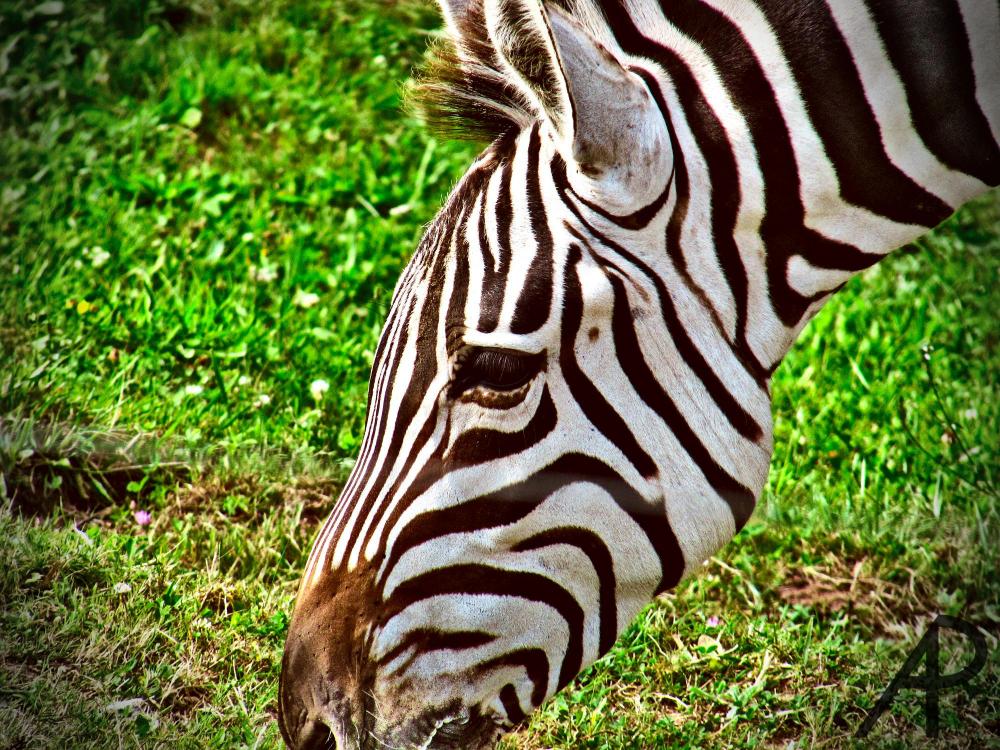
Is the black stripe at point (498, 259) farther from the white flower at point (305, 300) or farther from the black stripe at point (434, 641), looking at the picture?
the white flower at point (305, 300)

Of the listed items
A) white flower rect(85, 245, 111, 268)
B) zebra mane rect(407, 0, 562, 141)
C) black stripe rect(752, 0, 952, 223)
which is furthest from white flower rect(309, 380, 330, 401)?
black stripe rect(752, 0, 952, 223)

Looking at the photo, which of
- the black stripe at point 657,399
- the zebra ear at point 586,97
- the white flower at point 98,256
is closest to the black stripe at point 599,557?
the black stripe at point 657,399

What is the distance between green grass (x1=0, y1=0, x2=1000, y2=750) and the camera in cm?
306

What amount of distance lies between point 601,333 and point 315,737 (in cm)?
101

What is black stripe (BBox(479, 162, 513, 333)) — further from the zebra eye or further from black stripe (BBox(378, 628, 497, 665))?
black stripe (BBox(378, 628, 497, 665))

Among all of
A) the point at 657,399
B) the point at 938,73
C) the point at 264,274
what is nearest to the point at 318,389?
the point at 264,274

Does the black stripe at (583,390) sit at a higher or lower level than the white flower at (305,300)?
higher

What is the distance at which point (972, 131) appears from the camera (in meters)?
2.21

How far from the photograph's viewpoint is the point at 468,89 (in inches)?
90.1

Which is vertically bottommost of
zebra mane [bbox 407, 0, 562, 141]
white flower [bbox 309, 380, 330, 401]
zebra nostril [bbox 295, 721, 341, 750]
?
white flower [bbox 309, 380, 330, 401]

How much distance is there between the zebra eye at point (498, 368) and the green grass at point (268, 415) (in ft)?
4.57

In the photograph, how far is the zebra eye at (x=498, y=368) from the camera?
2025 mm

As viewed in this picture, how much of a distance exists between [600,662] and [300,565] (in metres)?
1.06

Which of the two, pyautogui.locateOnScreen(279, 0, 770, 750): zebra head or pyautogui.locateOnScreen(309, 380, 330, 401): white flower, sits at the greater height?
pyautogui.locateOnScreen(279, 0, 770, 750): zebra head
